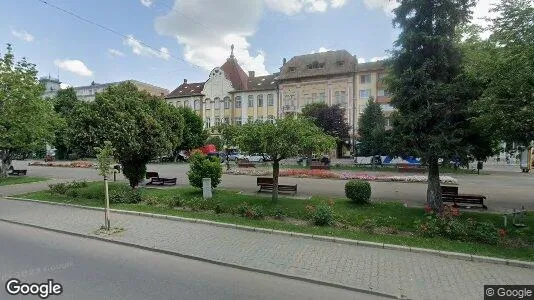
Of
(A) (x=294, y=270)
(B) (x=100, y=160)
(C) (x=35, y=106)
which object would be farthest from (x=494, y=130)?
(C) (x=35, y=106)

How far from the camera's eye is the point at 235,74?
5856 cm

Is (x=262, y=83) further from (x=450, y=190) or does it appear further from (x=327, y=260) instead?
(x=327, y=260)

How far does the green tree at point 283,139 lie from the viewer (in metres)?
12.2

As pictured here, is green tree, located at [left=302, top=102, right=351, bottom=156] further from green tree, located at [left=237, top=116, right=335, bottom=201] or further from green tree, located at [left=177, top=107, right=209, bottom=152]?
green tree, located at [left=237, top=116, right=335, bottom=201]

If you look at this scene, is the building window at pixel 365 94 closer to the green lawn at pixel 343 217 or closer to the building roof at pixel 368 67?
the building roof at pixel 368 67

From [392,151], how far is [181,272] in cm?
920

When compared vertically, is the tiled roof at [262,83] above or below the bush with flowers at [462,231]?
above

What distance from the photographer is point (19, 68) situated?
1953 centimetres

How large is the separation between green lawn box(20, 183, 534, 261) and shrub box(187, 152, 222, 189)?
0.68 meters

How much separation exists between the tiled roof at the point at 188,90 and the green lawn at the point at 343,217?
156 feet

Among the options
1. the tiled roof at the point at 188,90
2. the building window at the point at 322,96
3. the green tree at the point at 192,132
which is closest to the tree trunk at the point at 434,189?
the green tree at the point at 192,132

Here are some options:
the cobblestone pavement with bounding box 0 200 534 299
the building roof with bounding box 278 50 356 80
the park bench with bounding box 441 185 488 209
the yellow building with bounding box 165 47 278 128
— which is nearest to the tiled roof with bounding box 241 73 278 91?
the yellow building with bounding box 165 47 278 128

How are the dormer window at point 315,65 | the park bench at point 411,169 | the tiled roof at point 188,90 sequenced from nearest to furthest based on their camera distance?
the park bench at point 411,169 < the dormer window at point 315,65 < the tiled roof at point 188,90

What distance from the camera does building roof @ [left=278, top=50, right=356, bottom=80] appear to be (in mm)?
48531
